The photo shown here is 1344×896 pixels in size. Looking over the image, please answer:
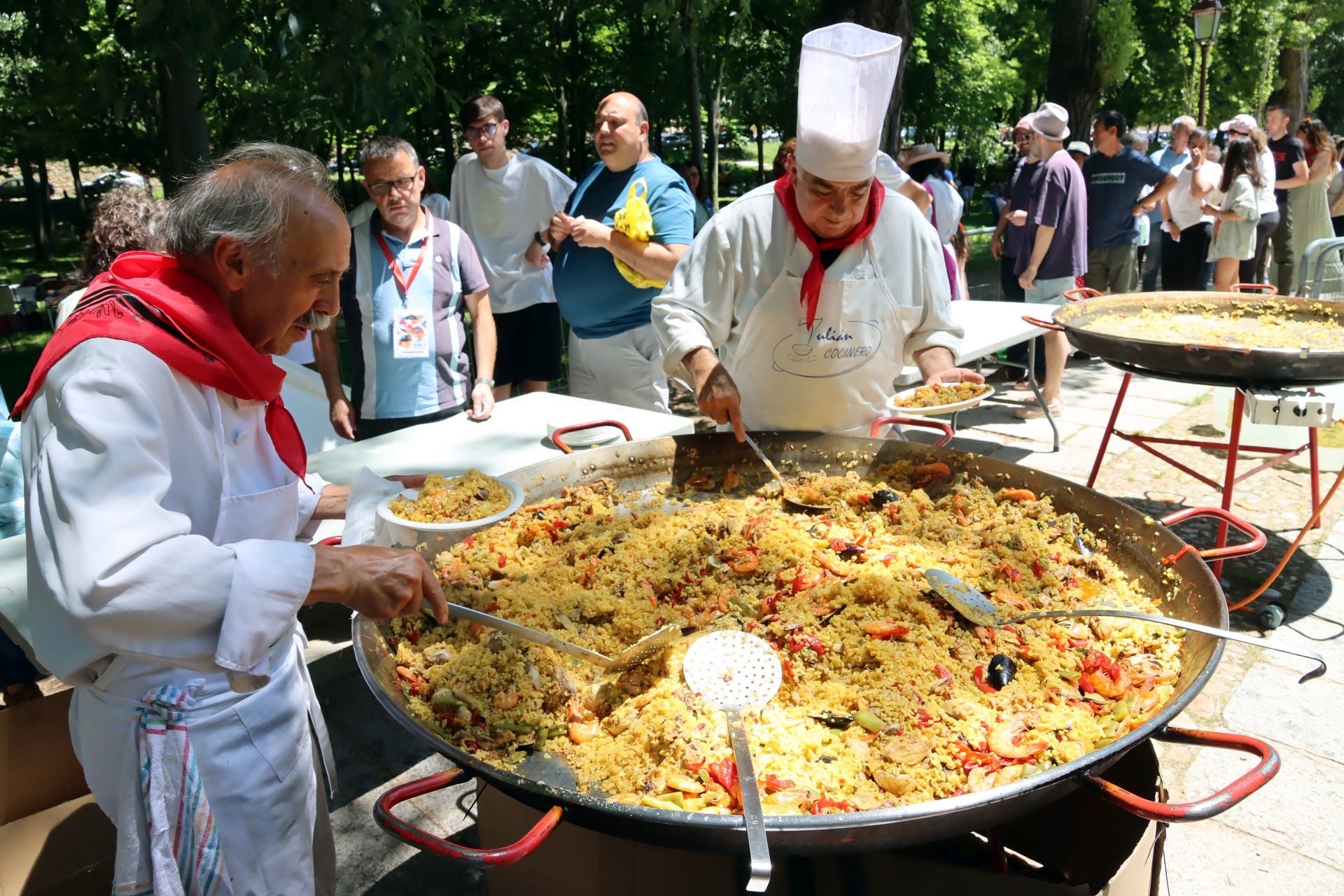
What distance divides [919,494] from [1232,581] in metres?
2.83

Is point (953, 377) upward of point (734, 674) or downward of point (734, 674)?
upward

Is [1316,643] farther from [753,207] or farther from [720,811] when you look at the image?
[720,811]

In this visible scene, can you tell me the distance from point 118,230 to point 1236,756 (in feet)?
13.0

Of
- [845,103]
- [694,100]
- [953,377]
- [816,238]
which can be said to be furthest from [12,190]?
[953,377]

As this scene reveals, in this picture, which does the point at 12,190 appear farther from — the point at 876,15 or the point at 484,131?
the point at 876,15

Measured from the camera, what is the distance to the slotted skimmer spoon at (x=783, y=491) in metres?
2.29

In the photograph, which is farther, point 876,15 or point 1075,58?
point 1075,58

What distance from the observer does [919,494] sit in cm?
228

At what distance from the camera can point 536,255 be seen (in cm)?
513

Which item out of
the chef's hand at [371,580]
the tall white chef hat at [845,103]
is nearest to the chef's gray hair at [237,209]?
the chef's hand at [371,580]

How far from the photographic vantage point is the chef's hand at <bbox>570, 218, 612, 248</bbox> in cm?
372

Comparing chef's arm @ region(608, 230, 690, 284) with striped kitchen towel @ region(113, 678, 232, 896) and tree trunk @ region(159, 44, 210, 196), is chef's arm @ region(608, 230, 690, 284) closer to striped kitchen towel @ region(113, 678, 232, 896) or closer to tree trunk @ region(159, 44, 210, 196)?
striped kitchen towel @ region(113, 678, 232, 896)

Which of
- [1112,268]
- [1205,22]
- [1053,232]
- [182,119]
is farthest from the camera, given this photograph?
[1205,22]

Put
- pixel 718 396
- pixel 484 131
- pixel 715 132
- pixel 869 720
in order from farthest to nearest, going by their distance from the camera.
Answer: pixel 715 132 → pixel 484 131 → pixel 718 396 → pixel 869 720
